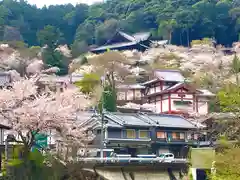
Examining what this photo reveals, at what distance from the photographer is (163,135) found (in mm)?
31547

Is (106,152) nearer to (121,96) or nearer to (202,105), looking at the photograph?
(202,105)

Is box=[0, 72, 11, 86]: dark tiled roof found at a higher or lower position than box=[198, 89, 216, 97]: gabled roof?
higher

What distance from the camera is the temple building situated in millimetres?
61156

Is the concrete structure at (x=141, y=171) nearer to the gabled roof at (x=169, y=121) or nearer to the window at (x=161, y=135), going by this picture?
the window at (x=161, y=135)

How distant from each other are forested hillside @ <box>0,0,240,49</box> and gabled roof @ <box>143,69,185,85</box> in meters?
22.1

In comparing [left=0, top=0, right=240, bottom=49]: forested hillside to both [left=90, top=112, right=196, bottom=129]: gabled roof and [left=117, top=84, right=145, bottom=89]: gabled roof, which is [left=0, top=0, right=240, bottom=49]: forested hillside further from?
[left=90, top=112, right=196, bottom=129]: gabled roof

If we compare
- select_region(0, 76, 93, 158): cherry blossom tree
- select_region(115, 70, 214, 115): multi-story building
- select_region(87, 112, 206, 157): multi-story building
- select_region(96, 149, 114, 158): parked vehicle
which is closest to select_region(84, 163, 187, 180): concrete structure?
select_region(0, 76, 93, 158): cherry blossom tree

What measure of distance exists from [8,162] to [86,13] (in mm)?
59290

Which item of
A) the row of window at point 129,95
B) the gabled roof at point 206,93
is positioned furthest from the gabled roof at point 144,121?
the row of window at point 129,95

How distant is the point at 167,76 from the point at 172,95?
2.54m

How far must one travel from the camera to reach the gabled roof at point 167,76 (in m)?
43.8

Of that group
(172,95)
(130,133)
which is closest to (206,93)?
(172,95)

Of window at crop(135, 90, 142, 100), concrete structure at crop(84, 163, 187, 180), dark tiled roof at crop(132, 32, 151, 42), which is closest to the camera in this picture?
concrete structure at crop(84, 163, 187, 180)

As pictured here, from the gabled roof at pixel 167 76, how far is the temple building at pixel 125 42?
16.3m
